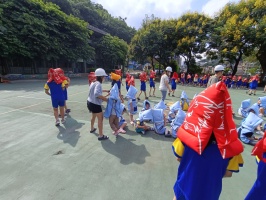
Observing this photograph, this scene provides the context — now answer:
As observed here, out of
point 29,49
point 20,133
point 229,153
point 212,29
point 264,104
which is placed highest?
point 212,29

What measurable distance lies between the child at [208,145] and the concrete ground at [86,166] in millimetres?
1120

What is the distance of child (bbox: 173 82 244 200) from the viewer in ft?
4.35

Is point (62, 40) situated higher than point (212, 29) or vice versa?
point (212, 29)

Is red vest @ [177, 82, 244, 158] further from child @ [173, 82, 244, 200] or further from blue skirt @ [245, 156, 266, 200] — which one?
blue skirt @ [245, 156, 266, 200]

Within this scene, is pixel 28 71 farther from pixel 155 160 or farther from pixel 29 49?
pixel 155 160

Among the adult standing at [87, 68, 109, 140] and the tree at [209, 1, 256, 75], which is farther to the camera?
the tree at [209, 1, 256, 75]

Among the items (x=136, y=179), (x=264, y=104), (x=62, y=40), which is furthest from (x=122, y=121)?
(x=62, y=40)

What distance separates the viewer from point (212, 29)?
2119cm

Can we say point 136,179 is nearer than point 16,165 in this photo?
Yes

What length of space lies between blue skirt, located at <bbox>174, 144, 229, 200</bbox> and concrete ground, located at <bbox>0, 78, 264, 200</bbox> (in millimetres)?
1072

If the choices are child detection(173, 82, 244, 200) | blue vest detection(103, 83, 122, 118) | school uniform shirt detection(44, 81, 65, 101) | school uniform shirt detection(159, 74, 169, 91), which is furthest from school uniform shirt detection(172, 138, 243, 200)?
school uniform shirt detection(159, 74, 169, 91)

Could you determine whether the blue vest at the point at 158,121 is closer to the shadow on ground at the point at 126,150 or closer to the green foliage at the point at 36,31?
the shadow on ground at the point at 126,150

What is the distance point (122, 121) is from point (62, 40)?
18.9m

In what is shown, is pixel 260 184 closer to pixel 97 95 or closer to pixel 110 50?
pixel 97 95
